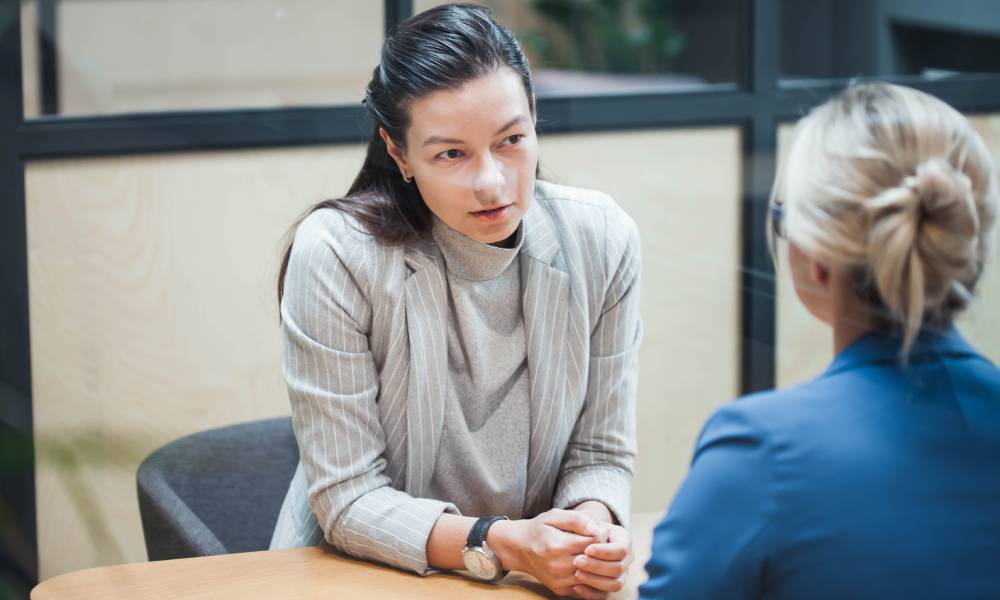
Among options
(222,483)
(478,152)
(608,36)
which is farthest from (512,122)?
(608,36)

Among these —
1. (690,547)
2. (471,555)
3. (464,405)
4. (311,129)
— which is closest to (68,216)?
(311,129)

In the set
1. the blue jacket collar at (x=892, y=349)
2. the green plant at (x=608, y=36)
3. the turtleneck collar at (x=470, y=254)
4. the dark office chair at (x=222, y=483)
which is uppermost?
the green plant at (x=608, y=36)

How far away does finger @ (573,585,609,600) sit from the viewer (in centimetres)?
143

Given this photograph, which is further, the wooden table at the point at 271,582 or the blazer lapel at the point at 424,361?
the blazer lapel at the point at 424,361

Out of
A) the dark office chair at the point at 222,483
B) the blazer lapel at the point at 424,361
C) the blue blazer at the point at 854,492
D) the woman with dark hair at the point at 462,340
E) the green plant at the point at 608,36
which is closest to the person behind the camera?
the blue blazer at the point at 854,492

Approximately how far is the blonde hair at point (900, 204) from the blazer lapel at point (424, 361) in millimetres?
665

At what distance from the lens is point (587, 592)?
1.43 m

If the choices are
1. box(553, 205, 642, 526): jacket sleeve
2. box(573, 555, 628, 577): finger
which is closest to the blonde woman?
box(573, 555, 628, 577): finger

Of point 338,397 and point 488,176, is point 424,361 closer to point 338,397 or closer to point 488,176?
point 338,397

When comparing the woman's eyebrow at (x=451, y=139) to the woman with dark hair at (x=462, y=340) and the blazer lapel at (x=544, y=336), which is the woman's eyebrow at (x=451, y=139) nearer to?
the woman with dark hair at (x=462, y=340)

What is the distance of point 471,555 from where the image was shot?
1467 mm

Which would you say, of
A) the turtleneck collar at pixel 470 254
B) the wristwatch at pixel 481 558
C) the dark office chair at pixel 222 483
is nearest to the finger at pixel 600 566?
the wristwatch at pixel 481 558

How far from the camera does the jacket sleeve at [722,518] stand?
3.27 ft

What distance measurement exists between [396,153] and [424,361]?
28 cm
